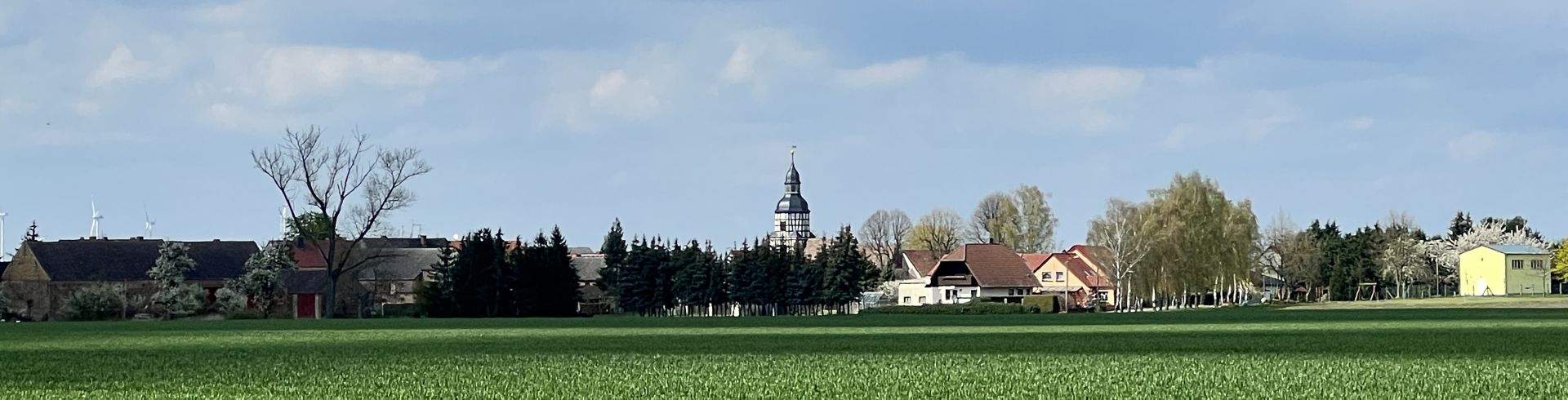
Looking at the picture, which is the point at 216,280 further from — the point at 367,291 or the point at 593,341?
the point at 593,341

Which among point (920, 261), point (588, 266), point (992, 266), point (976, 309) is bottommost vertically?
point (976, 309)

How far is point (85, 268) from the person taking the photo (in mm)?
104625

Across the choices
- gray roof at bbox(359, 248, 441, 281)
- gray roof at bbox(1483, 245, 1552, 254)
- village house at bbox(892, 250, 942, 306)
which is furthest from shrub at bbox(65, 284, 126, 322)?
gray roof at bbox(1483, 245, 1552, 254)

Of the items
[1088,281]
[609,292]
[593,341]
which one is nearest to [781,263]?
[609,292]

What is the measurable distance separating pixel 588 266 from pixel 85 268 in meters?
37.3

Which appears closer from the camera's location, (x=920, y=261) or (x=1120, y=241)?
(x=1120, y=241)

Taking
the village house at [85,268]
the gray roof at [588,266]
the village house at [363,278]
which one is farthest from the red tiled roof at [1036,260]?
the village house at [85,268]

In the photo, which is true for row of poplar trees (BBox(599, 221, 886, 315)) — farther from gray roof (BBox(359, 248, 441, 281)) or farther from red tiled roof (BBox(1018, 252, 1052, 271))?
red tiled roof (BBox(1018, 252, 1052, 271))

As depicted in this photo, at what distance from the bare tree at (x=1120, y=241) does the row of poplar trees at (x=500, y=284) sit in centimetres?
2918

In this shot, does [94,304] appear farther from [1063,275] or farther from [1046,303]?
[1063,275]

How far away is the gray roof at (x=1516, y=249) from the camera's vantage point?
127906 mm

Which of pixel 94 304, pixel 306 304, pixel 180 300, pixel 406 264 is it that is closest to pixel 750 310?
pixel 306 304

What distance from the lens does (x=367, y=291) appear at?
3706 inches

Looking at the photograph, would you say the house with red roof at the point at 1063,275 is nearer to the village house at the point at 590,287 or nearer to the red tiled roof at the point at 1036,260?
the red tiled roof at the point at 1036,260
